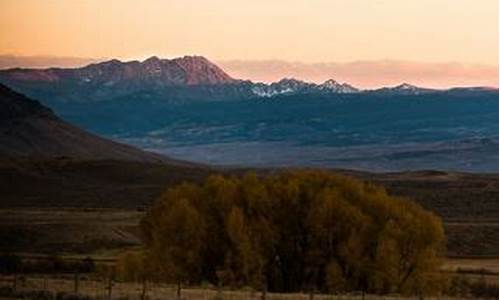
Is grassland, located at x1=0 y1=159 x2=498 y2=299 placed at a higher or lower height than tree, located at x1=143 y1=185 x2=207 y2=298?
lower

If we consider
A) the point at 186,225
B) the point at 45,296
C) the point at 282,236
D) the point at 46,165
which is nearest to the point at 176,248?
the point at 186,225

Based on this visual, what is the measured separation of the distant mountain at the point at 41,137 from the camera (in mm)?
169000

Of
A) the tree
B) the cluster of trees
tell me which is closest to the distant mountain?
the tree

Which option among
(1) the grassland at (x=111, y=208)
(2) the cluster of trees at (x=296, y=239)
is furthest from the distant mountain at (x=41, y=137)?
(2) the cluster of trees at (x=296, y=239)

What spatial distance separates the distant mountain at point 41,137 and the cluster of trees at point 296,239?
12251cm

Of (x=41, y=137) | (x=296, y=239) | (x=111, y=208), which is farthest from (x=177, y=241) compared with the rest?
(x=41, y=137)

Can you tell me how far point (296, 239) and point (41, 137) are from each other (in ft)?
477

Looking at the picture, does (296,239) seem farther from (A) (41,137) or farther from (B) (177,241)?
(A) (41,137)

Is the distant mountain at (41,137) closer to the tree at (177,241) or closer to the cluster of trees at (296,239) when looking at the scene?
the tree at (177,241)

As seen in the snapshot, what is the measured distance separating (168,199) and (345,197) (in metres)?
6.00

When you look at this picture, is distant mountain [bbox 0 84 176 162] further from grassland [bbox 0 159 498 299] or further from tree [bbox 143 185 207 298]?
tree [bbox 143 185 207 298]

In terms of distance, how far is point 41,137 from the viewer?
584ft

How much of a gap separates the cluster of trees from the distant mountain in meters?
123

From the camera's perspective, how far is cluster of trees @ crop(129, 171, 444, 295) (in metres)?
35.6
